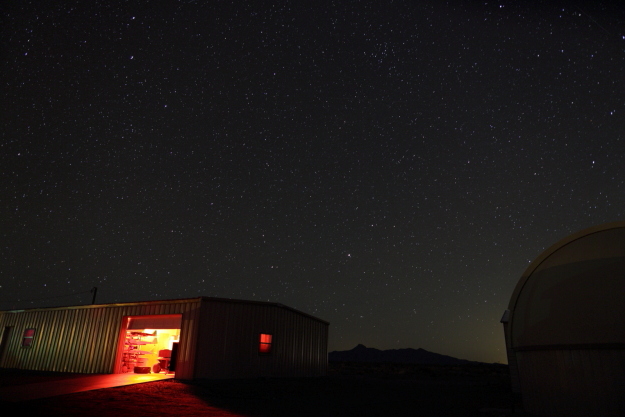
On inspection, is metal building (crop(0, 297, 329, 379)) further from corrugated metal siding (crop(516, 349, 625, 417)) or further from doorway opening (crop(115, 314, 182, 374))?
corrugated metal siding (crop(516, 349, 625, 417))

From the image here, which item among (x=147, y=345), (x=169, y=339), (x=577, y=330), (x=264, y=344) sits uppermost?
(x=577, y=330)

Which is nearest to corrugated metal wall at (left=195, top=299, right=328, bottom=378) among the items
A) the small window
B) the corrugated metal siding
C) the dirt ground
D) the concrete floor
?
the dirt ground

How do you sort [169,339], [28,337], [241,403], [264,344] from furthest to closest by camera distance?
[169,339] → [28,337] → [264,344] → [241,403]

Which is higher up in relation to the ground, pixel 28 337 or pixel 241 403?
pixel 28 337

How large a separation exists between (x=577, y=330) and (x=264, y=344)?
11.5 meters

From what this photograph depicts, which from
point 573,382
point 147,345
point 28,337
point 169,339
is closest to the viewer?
point 573,382

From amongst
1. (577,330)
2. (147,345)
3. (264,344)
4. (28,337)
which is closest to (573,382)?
(577,330)

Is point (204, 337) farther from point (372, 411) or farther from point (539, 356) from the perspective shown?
point (539, 356)

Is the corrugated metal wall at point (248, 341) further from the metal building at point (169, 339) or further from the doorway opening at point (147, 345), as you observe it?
the doorway opening at point (147, 345)

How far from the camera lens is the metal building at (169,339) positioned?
14859 millimetres

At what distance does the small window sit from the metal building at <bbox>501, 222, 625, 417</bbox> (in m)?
20.5

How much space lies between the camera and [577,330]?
821cm

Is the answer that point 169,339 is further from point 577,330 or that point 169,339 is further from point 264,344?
point 577,330

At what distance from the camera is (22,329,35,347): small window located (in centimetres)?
1953
